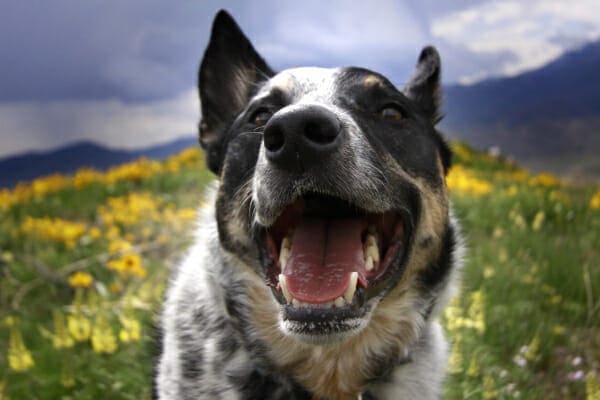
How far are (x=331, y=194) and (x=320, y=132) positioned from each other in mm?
292

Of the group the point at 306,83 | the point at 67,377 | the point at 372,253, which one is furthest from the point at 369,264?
the point at 67,377

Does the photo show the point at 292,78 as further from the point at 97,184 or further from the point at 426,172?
the point at 97,184

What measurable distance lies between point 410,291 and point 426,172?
595mm

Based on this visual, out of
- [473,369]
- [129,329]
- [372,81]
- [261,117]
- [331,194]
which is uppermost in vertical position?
[372,81]

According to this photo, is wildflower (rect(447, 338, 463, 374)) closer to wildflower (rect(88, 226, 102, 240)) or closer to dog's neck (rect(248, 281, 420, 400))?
dog's neck (rect(248, 281, 420, 400))

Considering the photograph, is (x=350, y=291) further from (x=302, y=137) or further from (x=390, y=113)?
(x=390, y=113)

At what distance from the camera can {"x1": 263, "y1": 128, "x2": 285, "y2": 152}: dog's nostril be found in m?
2.14

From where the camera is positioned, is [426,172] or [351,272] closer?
[351,272]

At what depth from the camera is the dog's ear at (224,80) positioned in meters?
3.41

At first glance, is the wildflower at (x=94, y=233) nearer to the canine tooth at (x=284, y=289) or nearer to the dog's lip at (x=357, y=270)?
the dog's lip at (x=357, y=270)

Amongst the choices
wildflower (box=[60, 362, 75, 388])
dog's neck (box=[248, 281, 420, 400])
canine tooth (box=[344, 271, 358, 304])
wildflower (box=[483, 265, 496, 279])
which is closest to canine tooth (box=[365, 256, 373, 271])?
canine tooth (box=[344, 271, 358, 304])

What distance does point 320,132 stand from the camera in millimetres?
2170

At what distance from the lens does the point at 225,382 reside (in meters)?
2.74

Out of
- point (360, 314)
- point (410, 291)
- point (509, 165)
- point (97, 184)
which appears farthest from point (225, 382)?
point (509, 165)
